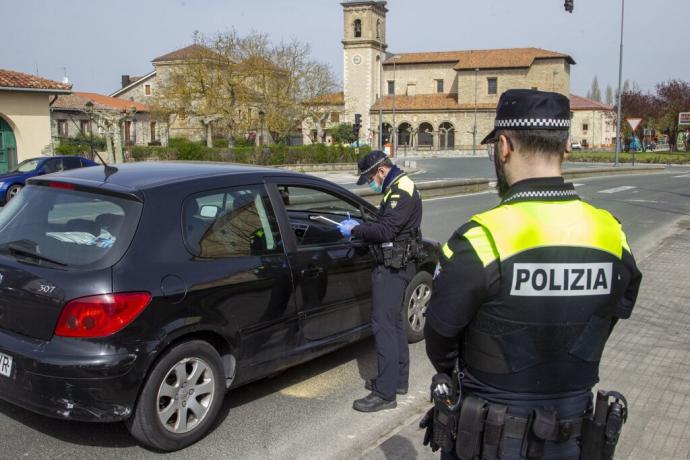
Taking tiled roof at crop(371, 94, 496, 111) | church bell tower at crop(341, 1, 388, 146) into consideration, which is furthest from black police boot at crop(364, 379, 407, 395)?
tiled roof at crop(371, 94, 496, 111)

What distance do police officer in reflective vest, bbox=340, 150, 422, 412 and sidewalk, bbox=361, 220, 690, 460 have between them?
0.34 meters

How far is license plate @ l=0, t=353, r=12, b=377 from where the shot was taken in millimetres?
3795

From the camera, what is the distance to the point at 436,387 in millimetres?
2205

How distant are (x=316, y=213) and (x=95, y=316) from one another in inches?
97.4

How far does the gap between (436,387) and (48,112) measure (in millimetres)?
32448

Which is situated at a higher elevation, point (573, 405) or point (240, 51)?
point (240, 51)

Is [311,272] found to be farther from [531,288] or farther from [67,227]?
[531,288]

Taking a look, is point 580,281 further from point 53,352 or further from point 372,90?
point 372,90

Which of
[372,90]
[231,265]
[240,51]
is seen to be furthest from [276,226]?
[372,90]

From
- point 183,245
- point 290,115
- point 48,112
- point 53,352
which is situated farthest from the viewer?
point 290,115

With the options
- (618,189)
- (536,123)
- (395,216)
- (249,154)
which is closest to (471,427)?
(536,123)

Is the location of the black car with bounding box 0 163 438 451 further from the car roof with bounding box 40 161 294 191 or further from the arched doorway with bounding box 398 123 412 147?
the arched doorway with bounding box 398 123 412 147

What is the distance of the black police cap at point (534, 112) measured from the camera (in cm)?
211

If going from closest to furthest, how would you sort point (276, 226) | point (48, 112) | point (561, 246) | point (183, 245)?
1. point (561, 246)
2. point (183, 245)
3. point (276, 226)
4. point (48, 112)
